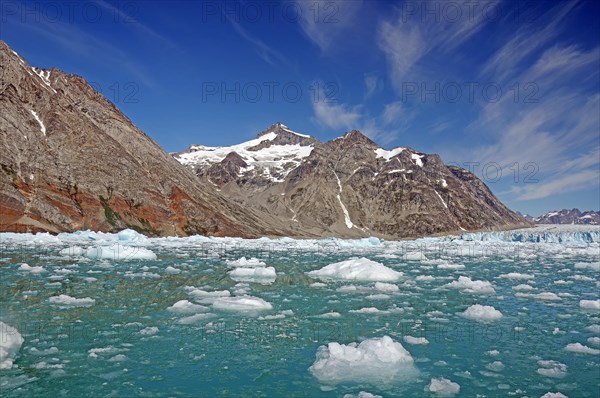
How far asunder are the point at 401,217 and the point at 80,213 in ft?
435

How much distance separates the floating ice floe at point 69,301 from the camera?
14406mm

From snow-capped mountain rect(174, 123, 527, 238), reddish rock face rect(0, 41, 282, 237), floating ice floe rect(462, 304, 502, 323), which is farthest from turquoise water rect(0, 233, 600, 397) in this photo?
snow-capped mountain rect(174, 123, 527, 238)

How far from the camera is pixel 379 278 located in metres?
21.9

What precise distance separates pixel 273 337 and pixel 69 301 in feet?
28.3

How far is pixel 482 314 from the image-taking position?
46.0ft

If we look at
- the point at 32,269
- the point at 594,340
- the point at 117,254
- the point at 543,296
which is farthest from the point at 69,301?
the point at 117,254

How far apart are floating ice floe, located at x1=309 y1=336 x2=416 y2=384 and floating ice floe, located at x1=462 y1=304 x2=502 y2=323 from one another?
5612mm

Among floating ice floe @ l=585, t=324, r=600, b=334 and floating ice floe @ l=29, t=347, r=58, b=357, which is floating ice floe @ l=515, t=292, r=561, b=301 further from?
floating ice floe @ l=29, t=347, r=58, b=357

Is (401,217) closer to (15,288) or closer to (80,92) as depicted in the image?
(80,92)

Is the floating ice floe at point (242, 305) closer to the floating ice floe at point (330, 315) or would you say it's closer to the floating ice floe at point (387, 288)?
the floating ice floe at point (330, 315)

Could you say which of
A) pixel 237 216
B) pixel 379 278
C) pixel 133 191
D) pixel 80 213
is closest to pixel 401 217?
pixel 237 216

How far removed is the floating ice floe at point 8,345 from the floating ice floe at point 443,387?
8.80 meters

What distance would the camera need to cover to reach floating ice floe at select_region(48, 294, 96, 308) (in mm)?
14406

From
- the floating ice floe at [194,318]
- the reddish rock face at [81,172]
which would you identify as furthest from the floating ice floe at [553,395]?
the reddish rock face at [81,172]
